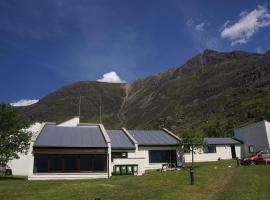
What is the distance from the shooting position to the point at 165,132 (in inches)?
2135

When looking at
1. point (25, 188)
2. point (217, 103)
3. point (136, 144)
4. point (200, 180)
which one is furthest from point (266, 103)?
point (25, 188)

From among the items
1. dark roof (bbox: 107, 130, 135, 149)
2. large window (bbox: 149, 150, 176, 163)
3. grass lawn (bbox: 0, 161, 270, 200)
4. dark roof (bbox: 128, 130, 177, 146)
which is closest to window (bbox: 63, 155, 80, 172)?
dark roof (bbox: 107, 130, 135, 149)

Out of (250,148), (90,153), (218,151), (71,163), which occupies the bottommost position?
(71,163)

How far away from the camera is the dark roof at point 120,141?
43250 mm

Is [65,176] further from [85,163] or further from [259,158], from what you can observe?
[259,158]

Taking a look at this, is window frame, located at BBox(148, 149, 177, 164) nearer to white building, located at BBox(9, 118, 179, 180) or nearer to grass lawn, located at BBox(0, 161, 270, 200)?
white building, located at BBox(9, 118, 179, 180)

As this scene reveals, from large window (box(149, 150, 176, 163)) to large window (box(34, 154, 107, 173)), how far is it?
31.5 feet

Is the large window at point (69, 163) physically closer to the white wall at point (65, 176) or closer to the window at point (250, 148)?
the white wall at point (65, 176)

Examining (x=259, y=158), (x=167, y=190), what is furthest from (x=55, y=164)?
(x=259, y=158)

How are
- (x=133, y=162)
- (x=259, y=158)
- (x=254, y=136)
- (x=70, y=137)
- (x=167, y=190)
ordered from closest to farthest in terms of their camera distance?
(x=167, y=190) < (x=133, y=162) < (x=259, y=158) < (x=70, y=137) < (x=254, y=136)

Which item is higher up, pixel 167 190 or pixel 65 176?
pixel 65 176

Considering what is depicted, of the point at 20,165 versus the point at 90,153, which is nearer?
the point at 90,153

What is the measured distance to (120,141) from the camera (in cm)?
4528

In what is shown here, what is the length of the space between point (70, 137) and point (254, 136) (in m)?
33.0
